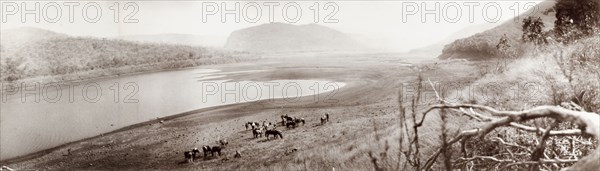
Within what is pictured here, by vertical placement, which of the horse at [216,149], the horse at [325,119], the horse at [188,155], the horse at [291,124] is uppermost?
the horse at [325,119]

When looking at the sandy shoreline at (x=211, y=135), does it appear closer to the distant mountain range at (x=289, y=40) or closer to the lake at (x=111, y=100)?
the lake at (x=111, y=100)

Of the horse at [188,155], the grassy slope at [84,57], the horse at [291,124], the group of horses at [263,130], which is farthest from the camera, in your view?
the grassy slope at [84,57]

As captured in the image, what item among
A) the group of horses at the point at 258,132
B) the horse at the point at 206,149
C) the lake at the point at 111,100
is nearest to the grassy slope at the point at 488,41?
the lake at the point at 111,100

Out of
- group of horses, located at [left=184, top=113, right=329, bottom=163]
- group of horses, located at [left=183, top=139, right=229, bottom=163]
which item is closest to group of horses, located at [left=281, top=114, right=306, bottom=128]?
group of horses, located at [left=184, top=113, right=329, bottom=163]

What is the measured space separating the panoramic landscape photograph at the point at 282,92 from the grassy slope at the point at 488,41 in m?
0.13

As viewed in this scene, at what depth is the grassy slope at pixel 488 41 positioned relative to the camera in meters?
24.2

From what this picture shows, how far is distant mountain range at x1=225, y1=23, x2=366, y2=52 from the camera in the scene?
1162 inches

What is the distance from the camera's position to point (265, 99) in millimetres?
21172

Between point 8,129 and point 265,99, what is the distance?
36.3 ft

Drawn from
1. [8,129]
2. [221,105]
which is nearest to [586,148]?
[221,105]

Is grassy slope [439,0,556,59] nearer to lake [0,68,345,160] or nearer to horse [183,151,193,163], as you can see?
lake [0,68,345,160]

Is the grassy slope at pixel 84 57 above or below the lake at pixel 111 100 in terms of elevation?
above

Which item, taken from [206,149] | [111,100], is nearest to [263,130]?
[206,149]

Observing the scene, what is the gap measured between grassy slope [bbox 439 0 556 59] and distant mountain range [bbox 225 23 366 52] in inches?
447
